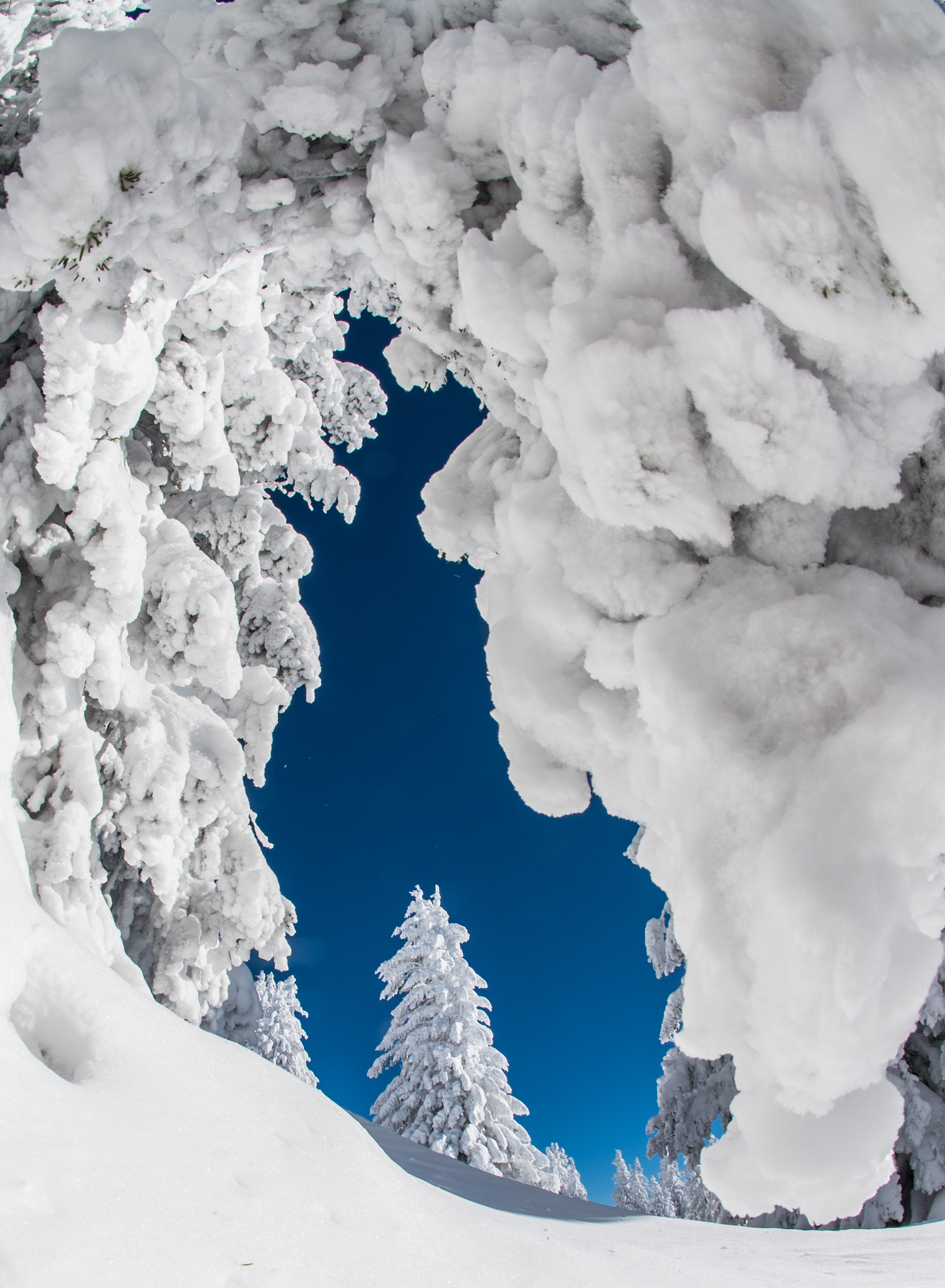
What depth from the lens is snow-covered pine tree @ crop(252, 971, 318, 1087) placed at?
1535 centimetres

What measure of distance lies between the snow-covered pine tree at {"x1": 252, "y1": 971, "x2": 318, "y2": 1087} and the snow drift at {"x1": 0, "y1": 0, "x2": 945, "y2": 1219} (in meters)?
12.7

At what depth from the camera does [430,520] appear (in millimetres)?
3369

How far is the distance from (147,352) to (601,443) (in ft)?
11.0

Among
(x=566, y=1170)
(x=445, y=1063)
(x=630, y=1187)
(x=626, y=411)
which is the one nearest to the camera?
(x=626, y=411)

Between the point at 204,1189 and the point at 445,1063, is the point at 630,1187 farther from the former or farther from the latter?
the point at 204,1189

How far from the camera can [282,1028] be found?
16312 mm

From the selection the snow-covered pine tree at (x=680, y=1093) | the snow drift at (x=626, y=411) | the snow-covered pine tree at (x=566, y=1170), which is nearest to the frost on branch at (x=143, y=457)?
the snow drift at (x=626, y=411)

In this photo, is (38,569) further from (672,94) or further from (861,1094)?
(861,1094)

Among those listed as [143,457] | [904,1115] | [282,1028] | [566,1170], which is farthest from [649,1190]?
[143,457]

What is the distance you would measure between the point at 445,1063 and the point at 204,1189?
1301cm

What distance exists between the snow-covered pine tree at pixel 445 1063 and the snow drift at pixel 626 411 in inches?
424

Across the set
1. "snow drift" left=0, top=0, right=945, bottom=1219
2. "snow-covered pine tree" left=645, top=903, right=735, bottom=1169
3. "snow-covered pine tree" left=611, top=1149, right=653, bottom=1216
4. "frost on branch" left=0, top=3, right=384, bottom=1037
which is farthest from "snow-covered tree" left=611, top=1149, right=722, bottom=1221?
"snow drift" left=0, top=0, right=945, bottom=1219

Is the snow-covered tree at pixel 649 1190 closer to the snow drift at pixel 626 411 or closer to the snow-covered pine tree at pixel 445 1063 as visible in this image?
the snow-covered pine tree at pixel 445 1063

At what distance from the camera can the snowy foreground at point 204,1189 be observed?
1.85 m
